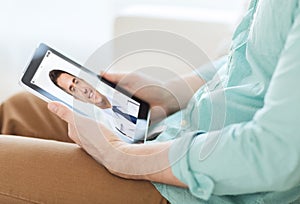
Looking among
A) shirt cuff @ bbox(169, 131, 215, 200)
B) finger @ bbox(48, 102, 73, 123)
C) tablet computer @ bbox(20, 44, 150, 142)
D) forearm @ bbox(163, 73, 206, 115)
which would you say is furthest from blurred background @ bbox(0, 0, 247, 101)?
shirt cuff @ bbox(169, 131, 215, 200)

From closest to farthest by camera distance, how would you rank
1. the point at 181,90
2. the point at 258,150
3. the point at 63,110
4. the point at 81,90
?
the point at 258,150
the point at 63,110
the point at 81,90
the point at 181,90

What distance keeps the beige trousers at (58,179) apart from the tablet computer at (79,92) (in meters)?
0.10

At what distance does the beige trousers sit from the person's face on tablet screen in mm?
128

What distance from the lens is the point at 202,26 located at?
1479 mm

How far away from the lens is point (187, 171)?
2.17 feet

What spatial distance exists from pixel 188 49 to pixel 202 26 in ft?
1.12

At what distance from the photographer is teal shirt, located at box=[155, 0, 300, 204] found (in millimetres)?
610

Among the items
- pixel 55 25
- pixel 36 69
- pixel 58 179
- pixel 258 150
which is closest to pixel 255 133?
pixel 258 150

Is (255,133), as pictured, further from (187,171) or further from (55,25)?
(55,25)

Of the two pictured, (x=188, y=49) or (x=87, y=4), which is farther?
(x=87, y=4)

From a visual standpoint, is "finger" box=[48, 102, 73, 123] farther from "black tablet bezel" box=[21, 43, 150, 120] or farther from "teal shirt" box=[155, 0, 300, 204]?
"teal shirt" box=[155, 0, 300, 204]

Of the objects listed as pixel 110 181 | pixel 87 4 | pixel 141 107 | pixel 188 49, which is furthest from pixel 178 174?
pixel 87 4

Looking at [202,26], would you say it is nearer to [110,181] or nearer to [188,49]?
[188,49]

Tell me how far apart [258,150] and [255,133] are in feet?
0.07
